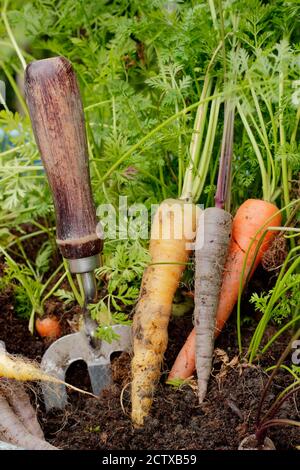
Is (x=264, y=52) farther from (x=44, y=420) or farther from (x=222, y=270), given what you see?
(x=44, y=420)

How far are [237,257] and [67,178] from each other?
1.28 ft

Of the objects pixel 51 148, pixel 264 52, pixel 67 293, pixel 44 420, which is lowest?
pixel 44 420

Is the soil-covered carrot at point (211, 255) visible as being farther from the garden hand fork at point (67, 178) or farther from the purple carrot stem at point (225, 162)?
the garden hand fork at point (67, 178)

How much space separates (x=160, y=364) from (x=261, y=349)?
0.62ft

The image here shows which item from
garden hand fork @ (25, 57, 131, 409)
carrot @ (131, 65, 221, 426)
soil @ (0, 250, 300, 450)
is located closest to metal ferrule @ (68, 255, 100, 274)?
garden hand fork @ (25, 57, 131, 409)

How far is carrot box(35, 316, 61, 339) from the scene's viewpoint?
1.51 meters

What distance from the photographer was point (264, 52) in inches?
49.8

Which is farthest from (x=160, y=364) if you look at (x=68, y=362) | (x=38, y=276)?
(x=38, y=276)

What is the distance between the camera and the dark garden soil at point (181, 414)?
114 cm

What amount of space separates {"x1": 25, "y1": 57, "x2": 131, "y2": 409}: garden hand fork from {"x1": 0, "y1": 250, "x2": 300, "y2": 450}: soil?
39mm

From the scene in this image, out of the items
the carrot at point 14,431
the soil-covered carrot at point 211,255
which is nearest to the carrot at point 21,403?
the carrot at point 14,431

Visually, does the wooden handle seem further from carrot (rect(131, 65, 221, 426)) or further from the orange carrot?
the orange carrot

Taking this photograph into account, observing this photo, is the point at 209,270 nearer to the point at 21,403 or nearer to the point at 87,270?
the point at 87,270
